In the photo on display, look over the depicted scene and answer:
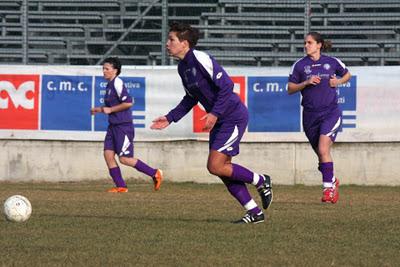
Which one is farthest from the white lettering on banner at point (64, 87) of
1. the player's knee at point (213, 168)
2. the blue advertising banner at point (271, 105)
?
the player's knee at point (213, 168)

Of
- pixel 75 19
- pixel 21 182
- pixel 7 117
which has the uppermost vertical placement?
pixel 75 19

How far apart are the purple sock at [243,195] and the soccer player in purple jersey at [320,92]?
9.81 ft

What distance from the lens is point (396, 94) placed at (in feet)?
59.5

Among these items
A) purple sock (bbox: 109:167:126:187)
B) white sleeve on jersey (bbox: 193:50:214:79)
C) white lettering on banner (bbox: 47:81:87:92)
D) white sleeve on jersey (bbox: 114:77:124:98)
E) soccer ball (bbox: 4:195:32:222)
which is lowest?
purple sock (bbox: 109:167:126:187)

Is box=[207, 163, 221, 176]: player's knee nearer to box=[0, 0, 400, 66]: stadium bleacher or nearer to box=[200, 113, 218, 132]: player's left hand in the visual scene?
box=[200, 113, 218, 132]: player's left hand

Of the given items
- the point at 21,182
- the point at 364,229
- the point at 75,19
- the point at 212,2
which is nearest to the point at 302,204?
the point at 364,229

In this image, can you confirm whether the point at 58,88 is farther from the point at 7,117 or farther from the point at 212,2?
the point at 212,2

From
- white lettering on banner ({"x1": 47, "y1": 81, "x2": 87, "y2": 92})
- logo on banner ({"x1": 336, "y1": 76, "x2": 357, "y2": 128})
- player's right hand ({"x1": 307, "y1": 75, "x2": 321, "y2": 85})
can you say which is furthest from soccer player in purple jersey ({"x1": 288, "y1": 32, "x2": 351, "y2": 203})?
white lettering on banner ({"x1": 47, "y1": 81, "x2": 87, "y2": 92})

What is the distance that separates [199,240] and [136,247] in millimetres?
683

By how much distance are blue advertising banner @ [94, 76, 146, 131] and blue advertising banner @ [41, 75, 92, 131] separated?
6.2 inches

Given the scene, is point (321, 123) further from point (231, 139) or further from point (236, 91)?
point (236, 91)

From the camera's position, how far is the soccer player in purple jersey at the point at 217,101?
386 inches

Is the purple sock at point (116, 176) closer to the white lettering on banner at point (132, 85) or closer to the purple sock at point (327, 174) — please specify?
the white lettering on banner at point (132, 85)

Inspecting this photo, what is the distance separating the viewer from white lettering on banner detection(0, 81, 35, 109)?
18.8 m
